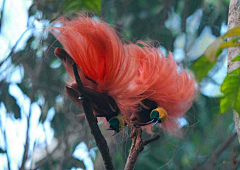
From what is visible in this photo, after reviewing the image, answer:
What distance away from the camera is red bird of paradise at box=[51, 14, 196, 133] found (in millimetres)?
1023

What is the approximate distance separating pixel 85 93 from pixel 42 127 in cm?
112

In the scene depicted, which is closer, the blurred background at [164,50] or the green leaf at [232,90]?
the green leaf at [232,90]

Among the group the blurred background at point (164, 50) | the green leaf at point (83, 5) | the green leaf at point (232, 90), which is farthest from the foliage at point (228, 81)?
the blurred background at point (164, 50)

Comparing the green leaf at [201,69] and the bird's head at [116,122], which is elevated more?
the green leaf at [201,69]

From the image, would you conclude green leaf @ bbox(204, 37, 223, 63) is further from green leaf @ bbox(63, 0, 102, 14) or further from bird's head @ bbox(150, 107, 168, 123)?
bird's head @ bbox(150, 107, 168, 123)

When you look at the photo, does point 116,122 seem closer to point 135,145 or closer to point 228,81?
point 135,145

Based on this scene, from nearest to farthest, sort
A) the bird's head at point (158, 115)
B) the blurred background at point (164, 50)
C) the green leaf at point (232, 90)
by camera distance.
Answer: the green leaf at point (232, 90) → the bird's head at point (158, 115) → the blurred background at point (164, 50)

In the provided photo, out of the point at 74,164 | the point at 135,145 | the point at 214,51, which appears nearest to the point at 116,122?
the point at 135,145

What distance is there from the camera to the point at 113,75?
105 cm

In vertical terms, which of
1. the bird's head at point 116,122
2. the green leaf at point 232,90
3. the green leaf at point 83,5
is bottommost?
the bird's head at point 116,122

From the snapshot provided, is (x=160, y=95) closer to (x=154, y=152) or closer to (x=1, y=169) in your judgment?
(x=1, y=169)

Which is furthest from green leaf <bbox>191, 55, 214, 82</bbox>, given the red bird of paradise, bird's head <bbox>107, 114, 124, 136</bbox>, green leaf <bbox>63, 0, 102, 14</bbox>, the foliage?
bird's head <bbox>107, 114, 124, 136</bbox>

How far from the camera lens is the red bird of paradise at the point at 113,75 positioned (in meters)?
1.02

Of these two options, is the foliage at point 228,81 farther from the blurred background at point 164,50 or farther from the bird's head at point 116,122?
the blurred background at point 164,50
